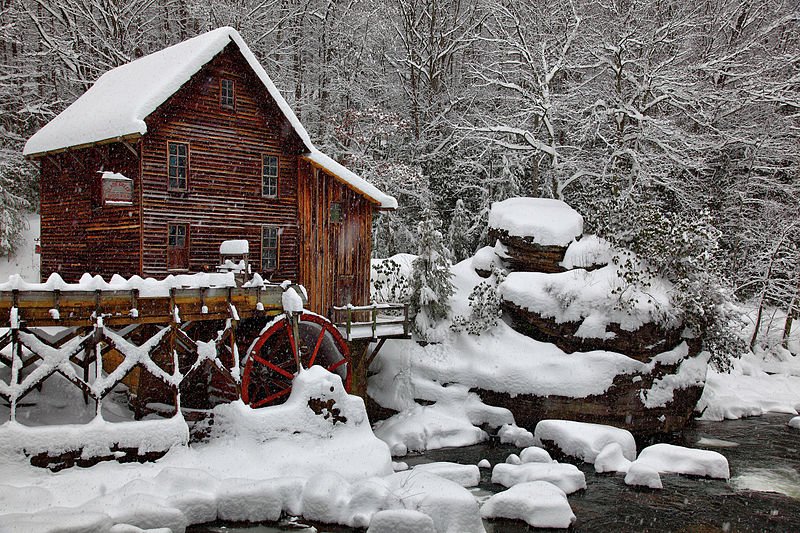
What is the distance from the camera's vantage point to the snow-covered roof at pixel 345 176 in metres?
18.3

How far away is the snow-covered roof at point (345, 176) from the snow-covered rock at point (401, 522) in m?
10.8

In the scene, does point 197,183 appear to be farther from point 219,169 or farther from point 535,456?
point 535,456

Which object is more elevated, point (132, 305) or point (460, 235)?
point (460, 235)

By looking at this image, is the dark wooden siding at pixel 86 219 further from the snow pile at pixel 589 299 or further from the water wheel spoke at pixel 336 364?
the snow pile at pixel 589 299

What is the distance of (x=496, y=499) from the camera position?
38.5 feet

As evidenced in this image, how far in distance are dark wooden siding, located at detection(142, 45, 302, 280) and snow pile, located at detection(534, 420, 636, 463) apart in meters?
8.39

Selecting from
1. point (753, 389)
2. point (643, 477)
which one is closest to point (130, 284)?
point (643, 477)

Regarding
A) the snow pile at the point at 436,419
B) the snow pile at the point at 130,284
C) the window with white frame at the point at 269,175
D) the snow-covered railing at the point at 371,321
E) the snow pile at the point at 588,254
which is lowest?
the snow pile at the point at 436,419

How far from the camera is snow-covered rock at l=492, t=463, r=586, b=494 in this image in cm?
1311

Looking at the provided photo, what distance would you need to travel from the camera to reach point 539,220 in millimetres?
20656

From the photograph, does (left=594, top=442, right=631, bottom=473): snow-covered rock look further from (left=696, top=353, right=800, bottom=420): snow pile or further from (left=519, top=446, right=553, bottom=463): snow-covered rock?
(left=696, top=353, right=800, bottom=420): snow pile

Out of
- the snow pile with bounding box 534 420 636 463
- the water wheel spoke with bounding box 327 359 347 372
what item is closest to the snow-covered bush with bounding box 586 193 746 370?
the snow pile with bounding box 534 420 636 463

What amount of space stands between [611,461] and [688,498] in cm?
197

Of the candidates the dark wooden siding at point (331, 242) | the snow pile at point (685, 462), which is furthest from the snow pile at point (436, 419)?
the snow pile at point (685, 462)
